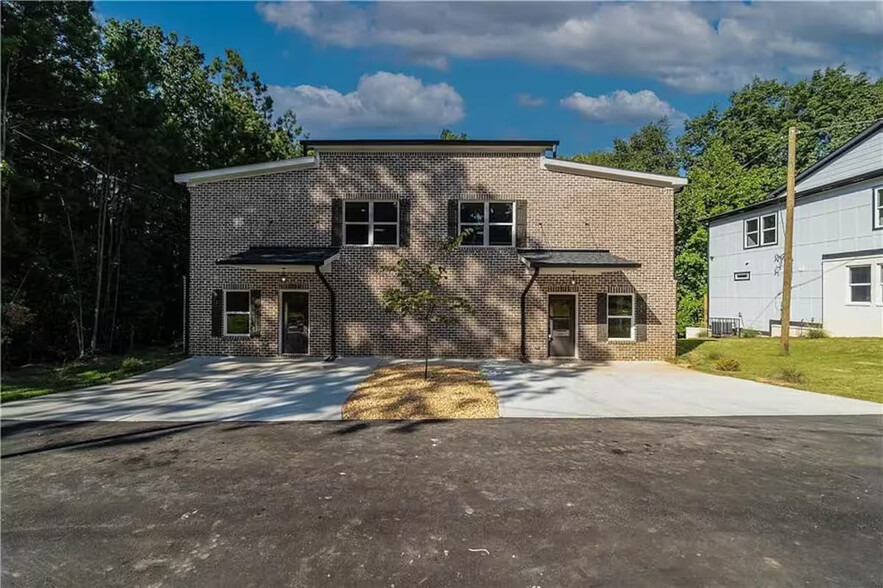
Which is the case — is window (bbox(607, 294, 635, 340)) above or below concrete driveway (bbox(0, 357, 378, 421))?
above

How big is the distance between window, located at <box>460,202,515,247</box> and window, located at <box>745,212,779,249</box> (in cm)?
1490

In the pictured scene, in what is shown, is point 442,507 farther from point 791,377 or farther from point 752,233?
point 752,233

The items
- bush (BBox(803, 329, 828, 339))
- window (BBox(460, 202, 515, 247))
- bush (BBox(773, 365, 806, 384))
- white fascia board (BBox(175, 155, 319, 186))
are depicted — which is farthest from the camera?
bush (BBox(803, 329, 828, 339))

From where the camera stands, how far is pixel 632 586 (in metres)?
3.28

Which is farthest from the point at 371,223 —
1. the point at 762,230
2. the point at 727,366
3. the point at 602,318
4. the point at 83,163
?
the point at 762,230

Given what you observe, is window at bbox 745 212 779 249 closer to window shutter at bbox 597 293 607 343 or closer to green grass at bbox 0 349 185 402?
window shutter at bbox 597 293 607 343

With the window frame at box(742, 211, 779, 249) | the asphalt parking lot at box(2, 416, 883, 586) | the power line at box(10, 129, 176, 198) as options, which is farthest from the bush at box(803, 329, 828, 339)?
the power line at box(10, 129, 176, 198)

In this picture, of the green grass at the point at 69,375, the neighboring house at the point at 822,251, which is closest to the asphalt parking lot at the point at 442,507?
the green grass at the point at 69,375

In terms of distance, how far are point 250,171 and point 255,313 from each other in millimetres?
4410

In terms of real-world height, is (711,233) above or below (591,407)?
above

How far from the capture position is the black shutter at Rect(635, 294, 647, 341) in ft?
50.2

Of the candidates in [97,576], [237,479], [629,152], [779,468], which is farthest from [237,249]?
[629,152]

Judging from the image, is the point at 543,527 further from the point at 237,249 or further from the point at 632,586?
the point at 237,249

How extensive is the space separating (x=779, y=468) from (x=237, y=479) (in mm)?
6036
